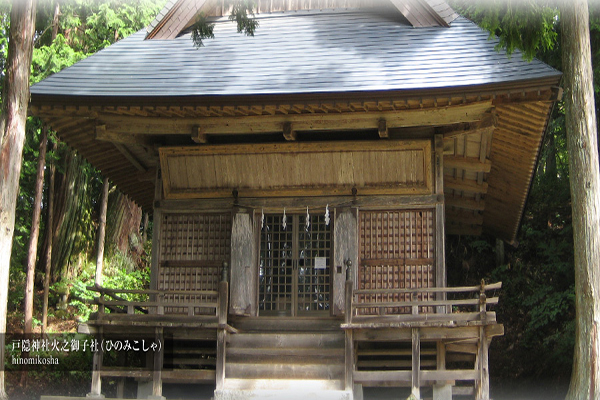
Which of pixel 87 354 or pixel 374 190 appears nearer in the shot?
pixel 374 190

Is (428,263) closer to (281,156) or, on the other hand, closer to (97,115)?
(281,156)

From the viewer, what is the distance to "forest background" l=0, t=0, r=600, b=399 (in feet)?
50.3

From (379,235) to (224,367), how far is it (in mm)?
3383

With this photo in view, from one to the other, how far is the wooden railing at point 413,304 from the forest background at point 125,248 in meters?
4.34

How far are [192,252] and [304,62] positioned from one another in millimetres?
3768

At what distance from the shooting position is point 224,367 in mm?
10438

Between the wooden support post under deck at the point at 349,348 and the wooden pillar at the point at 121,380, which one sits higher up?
the wooden support post under deck at the point at 349,348

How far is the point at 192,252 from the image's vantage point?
12289mm

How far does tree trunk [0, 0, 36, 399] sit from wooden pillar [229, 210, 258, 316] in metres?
3.90

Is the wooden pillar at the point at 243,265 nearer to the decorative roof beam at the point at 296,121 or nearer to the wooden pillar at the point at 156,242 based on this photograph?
the wooden pillar at the point at 156,242

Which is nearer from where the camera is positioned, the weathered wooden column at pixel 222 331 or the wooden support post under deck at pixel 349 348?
the wooden support post under deck at pixel 349 348

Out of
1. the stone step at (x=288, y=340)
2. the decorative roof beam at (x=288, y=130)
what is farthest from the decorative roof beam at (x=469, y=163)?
the stone step at (x=288, y=340)

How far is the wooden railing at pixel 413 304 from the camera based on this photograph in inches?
398

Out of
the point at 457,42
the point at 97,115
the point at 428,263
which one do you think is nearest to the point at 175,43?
the point at 97,115
